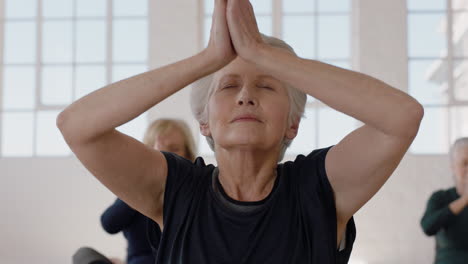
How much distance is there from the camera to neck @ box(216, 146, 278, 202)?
1592mm

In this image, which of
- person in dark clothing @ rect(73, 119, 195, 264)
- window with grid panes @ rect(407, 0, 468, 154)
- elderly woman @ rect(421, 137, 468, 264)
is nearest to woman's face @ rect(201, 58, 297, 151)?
person in dark clothing @ rect(73, 119, 195, 264)

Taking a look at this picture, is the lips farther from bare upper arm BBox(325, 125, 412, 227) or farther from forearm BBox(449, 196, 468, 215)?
forearm BBox(449, 196, 468, 215)

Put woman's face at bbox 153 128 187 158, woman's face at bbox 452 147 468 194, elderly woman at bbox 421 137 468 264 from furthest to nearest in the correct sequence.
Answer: woman's face at bbox 452 147 468 194, elderly woman at bbox 421 137 468 264, woman's face at bbox 153 128 187 158

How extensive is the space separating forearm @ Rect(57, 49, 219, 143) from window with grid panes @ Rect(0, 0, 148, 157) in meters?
6.36

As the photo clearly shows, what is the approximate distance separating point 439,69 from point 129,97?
6.74 m

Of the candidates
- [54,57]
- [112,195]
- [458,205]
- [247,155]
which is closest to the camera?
[247,155]

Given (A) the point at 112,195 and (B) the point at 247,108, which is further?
(A) the point at 112,195

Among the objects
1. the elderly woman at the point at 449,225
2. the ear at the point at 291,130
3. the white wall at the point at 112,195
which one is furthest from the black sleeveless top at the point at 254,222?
the white wall at the point at 112,195

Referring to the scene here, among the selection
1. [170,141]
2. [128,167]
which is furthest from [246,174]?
[170,141]

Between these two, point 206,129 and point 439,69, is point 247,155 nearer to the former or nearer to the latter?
point 206,129

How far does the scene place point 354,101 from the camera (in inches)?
54.1

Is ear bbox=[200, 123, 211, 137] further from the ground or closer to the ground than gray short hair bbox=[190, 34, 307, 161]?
closer to the ground

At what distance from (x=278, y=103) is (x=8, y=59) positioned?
7.02m

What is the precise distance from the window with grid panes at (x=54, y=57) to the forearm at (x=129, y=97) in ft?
20.9
